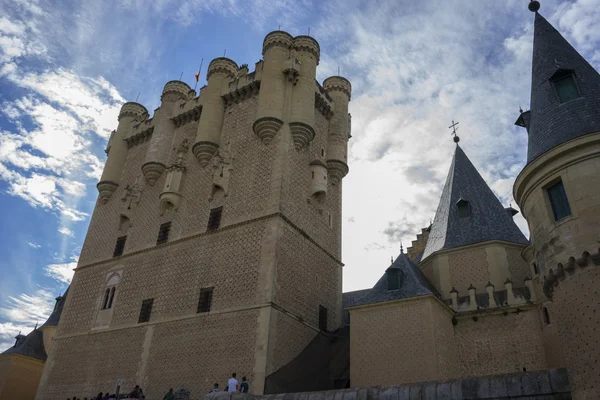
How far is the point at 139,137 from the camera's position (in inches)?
955

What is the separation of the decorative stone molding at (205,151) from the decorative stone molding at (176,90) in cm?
505

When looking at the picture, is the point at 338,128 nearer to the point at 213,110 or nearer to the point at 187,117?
the point at 213,110

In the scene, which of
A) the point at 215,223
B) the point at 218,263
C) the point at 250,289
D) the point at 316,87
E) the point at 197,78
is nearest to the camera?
the point at 250,289

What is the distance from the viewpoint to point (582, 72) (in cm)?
962

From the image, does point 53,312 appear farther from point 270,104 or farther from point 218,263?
point 270,104

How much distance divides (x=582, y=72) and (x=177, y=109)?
18323 millimetres

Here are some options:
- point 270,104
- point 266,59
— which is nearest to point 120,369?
point 270,104

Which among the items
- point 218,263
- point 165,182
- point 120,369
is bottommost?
point 120,369

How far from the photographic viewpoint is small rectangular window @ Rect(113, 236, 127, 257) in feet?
68.3

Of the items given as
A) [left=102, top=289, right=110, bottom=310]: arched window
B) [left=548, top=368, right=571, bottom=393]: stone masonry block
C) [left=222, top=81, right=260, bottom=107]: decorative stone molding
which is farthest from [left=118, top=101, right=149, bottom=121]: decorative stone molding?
[left=548, top=368, right=571, bottom=393]: stone masonry block

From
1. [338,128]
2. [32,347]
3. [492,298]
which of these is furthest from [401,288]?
[32,347]

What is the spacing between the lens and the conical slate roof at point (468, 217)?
1681 centimetres

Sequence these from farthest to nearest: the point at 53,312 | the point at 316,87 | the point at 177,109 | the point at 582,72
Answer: the point at 53,312
the point at 177,109
the point at 316,87
the point at 582,72

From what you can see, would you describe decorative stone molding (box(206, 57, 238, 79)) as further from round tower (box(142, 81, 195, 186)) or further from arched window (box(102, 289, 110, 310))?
arched window (box(102, 289, 110, 310))
